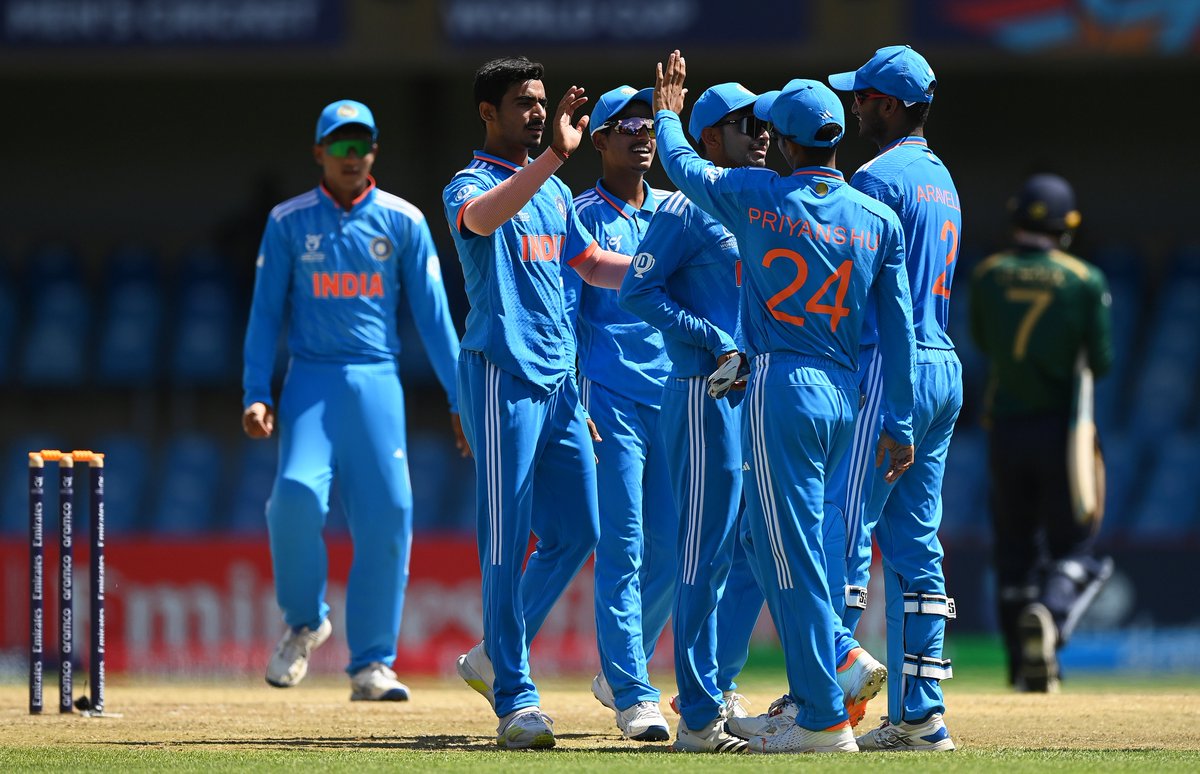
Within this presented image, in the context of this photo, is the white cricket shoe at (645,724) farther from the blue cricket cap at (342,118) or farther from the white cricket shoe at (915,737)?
the blue cricket cap at (342,118)

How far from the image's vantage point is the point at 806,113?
6750 mm

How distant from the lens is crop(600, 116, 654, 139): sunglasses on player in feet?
25.9

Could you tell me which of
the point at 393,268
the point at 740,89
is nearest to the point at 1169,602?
the point at 393,268

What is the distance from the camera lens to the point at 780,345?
22.0 feet

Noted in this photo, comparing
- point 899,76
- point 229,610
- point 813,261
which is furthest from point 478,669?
point 229,610

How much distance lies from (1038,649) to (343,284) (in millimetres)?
4259

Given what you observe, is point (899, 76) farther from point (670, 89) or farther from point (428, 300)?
point (428, 300)

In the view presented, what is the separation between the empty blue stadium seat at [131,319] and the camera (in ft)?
62.1

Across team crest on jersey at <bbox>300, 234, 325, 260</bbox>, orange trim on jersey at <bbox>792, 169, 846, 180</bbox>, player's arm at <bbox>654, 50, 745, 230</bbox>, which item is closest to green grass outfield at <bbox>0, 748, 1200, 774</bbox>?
player's arm at <bbox>654, 50, 745, 230</bbox>

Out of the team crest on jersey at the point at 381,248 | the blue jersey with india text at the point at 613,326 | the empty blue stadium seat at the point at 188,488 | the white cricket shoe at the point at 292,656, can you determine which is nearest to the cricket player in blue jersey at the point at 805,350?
the blue jersey with india text at the point at 613,326

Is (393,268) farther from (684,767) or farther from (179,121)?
(179,121)

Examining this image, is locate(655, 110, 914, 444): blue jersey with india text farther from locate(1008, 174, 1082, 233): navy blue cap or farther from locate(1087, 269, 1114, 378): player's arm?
locate(1087, 269, 1114, 378): player's arm

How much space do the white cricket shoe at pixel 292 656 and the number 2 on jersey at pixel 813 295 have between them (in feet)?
11.5

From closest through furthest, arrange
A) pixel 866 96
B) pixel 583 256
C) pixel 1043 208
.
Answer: pixel 866 96 → pixel 583 256 → pixel 1043 208
